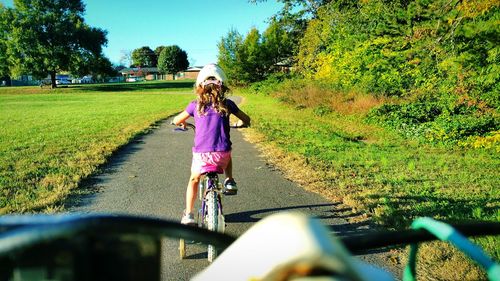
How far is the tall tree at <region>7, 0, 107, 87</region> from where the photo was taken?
52.7m

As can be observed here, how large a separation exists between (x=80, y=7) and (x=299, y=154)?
6092 cm

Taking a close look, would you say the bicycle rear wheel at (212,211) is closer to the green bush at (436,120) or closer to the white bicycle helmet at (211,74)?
the white bicycle helmet at (211,74)

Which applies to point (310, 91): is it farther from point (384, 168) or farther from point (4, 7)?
point (4, 7)

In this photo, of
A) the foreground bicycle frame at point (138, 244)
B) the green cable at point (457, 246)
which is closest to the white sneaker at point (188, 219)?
the green cable at point (457, 246)

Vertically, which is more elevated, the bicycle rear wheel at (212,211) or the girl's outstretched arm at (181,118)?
the girl's outstretched arm at (181,118)

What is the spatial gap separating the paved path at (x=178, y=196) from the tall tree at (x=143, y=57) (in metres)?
140

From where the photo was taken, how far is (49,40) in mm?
55094

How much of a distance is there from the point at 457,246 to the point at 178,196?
530 centimetres

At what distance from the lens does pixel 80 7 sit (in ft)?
198

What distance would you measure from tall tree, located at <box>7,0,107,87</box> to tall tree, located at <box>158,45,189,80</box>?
57.7 metres

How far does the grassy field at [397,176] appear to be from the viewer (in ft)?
16.8

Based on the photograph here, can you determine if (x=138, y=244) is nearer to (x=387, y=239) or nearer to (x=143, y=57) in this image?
(x=387, y=239)

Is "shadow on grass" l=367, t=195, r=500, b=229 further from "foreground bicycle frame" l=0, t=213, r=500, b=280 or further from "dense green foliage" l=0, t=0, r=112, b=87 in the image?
"dense green foliage" l=0, t=0, r=112, b=87

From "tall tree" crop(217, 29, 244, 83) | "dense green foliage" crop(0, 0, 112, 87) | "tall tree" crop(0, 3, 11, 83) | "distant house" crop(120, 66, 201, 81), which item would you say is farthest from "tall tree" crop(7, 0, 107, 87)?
"distant house" crop(120, 66, 201, 81)
